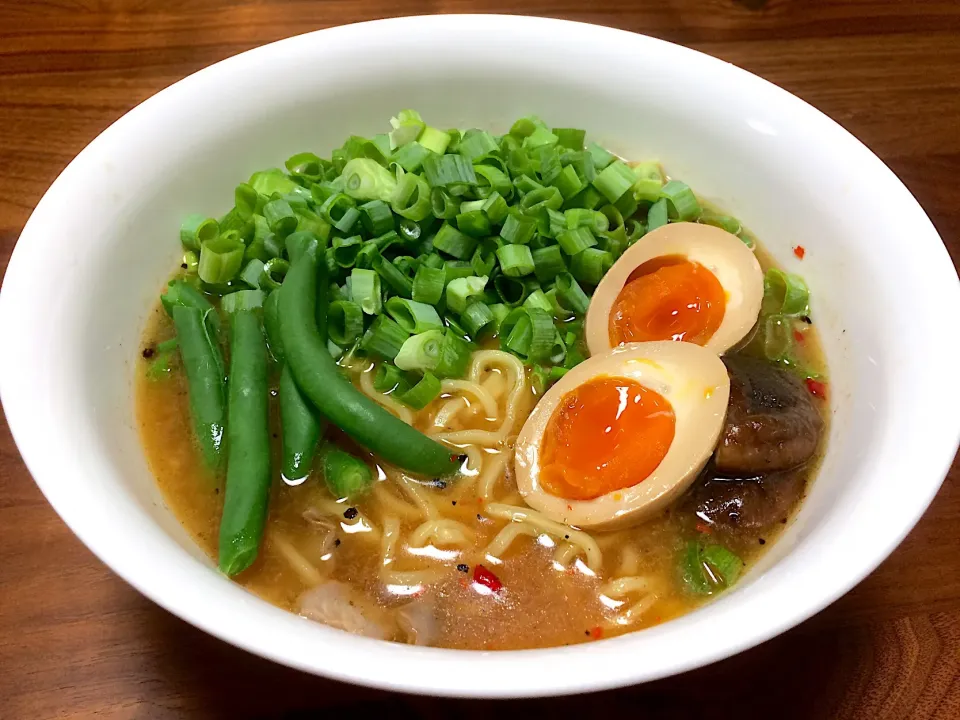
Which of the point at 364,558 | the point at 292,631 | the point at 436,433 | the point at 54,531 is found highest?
Result: the point at 292,631

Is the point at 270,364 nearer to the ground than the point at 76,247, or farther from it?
nearer to the ground

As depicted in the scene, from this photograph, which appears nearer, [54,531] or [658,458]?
[658,458]

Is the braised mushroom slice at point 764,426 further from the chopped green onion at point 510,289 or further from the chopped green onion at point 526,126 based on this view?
the chopped green onion at point 526,126

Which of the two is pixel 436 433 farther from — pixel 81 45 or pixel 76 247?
pixel 81 45

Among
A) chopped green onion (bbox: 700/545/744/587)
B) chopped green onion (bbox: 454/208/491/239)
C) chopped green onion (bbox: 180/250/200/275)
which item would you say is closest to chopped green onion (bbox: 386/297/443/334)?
chopped green onion (bbox: 454/208/491/239)

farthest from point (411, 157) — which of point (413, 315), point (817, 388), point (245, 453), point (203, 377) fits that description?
point (817, 388)

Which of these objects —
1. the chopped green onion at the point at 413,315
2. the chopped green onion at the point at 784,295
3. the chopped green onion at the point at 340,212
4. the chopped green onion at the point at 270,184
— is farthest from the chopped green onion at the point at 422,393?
the chopped green onion at the point at 784,295

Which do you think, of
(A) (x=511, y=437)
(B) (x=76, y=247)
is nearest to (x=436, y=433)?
(A) (x=511, y=437)
